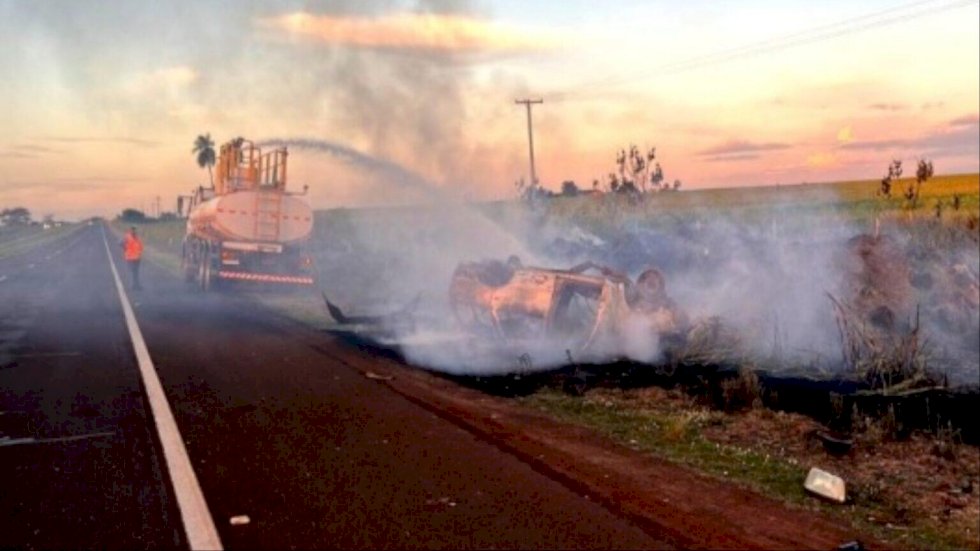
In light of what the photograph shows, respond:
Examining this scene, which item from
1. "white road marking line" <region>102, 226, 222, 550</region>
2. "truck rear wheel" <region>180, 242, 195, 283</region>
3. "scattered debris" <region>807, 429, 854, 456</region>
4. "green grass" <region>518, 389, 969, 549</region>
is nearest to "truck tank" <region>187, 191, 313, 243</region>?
"truck rear wheel" <region>180, 242, 195, 283</region>

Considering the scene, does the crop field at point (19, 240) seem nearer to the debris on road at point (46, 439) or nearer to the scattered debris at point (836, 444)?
the debris on road at point (46, 439)

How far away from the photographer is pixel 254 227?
25203 millimetres

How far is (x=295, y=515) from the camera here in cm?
579

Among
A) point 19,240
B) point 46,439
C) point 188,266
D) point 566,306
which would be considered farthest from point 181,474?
point 19,240

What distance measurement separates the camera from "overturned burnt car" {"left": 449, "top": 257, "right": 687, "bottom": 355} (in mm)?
12750

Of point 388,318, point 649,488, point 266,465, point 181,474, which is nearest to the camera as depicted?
point 649,488

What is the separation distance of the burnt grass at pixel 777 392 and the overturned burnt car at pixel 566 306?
28.4 inches

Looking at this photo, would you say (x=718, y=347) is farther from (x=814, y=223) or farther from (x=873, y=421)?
(x=814, y=223)

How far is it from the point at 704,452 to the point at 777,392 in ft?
9.92

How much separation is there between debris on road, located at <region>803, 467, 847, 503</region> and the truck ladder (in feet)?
68.6

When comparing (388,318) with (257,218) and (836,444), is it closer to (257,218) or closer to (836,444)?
(257,218)

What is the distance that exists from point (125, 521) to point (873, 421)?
698 cm

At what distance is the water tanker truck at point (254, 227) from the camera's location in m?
25.1

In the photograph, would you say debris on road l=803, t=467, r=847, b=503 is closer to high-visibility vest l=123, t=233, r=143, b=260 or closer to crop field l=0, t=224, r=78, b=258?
high-visibility vest l=123, t=233, r=143, b=260
